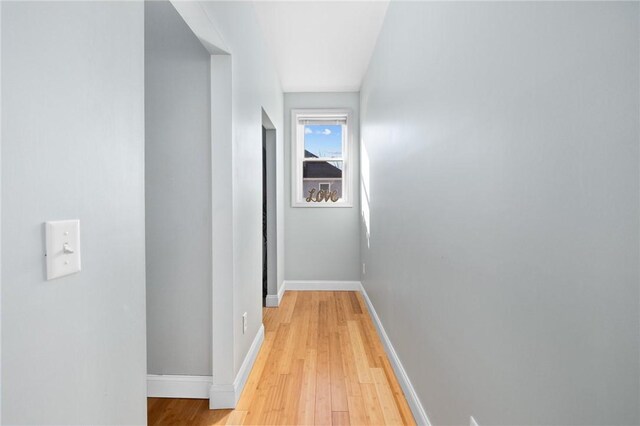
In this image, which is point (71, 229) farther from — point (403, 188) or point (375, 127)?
point (375, 127)

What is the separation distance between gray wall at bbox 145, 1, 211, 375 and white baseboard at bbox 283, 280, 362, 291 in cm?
251

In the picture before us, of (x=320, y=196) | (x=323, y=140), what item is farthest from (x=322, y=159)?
(x=320, y=196)

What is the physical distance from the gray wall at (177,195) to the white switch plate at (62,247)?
4.40 feet

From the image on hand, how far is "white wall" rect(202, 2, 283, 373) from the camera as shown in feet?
6.55

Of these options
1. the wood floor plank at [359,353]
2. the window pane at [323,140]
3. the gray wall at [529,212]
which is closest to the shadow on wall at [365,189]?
the window pane at [323,140]

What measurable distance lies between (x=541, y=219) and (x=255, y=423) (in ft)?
5.74

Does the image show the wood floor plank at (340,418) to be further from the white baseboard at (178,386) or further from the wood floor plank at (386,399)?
the white baseboard at (178,386)

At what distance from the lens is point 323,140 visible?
4609mm

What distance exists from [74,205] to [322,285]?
4003mm

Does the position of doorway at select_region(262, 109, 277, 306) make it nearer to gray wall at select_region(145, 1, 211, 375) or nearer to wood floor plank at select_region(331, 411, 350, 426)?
gray wall at select_region(145, 1, 211, 375)

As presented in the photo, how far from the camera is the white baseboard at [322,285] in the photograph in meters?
4.54

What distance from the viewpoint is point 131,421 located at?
3.05ft

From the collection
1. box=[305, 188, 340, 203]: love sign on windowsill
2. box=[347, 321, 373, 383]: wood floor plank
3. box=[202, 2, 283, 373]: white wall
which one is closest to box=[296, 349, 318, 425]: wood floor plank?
box=[347, 321, 373, 383]: wood floor plank

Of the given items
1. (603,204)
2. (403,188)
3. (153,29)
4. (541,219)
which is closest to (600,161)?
(603,204)
